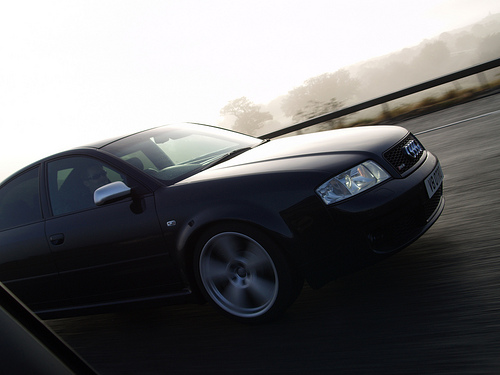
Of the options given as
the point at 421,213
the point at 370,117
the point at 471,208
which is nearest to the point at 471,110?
the point at 370,117

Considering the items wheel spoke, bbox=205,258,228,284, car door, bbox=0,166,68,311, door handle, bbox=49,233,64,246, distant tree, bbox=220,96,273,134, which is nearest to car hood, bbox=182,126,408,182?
wheel spoke, bbox=205,258,228,284

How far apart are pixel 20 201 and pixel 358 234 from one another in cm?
307

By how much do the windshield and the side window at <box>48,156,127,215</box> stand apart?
0.57 feet

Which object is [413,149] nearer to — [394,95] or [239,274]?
[239,274]

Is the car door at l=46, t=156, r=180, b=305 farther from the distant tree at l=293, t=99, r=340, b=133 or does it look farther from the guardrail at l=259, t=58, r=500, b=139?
the distant tree at l=293, t=99, r=340, b=133

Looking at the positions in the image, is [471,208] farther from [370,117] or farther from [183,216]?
[370,117]

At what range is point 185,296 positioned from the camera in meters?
3.83

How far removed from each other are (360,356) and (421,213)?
1.14m

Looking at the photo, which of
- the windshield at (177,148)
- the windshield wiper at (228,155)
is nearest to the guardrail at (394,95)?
the windshield at (177,148)

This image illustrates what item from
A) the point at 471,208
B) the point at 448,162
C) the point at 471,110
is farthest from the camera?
the point at 471,110

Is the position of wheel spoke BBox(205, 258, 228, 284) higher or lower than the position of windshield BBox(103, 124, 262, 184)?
lower

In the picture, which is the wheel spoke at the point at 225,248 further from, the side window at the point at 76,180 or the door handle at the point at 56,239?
the door handle at the point at 56,239

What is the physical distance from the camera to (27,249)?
4.57 metres

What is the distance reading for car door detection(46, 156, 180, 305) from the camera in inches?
152
